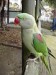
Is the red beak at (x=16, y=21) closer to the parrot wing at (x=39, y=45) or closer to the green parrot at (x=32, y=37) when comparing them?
the green parrot at (x=32, y=37)

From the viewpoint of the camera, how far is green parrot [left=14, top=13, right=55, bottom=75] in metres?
2.82

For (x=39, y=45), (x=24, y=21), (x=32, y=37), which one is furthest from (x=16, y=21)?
(x=39, y=45)

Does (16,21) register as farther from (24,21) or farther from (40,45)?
(40,45)

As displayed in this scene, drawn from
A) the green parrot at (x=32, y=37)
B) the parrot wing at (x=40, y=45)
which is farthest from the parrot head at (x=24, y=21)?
the parrot wing at (x=40, y=45)

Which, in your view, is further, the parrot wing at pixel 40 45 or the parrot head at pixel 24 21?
the parrot wing at pixel 40 45

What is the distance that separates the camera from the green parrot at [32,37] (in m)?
2.82

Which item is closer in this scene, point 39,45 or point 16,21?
point 16,21

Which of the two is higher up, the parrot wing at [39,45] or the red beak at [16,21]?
the red beak at [16,21]

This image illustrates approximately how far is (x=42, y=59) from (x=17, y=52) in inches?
256

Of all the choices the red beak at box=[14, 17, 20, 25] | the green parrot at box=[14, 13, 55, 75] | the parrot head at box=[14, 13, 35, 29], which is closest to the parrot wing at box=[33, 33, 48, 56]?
the green parrot at box=[14, 13, 55, 75]

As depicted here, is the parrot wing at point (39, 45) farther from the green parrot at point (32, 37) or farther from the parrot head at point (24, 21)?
the parrot head at point (24, 21)

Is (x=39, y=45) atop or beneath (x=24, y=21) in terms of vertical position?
beneath

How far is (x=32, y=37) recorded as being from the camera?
2943 millimetres

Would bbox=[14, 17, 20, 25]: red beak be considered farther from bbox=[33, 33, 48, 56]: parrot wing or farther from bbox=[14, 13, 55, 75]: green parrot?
bbox=[33, 33, 48, 56]: parrot wing
